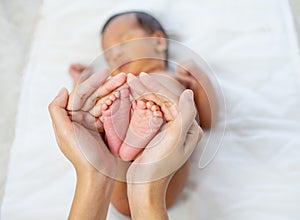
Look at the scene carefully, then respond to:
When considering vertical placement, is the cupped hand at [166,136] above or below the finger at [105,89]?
below

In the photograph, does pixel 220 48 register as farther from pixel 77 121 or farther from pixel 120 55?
pixel 77 121

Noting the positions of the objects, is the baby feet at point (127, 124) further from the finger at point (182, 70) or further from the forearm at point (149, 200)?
the finger at point (182, 70)

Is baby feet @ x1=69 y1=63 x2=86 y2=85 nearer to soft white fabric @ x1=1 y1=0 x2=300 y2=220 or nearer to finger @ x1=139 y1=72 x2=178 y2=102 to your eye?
soft white fabric @ x1=1 y1=0 x2=300 y2=220

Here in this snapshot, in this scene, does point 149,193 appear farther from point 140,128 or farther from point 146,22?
point 146,22

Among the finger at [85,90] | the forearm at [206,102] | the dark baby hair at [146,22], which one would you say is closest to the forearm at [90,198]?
→ the finger at [85,90]

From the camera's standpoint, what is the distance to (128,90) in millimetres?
741

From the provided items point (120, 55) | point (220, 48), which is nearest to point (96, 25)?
point (120, 55)

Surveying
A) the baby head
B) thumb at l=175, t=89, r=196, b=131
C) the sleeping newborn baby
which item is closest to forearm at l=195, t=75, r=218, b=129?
the sleeping newborn baby

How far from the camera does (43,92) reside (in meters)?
1.04

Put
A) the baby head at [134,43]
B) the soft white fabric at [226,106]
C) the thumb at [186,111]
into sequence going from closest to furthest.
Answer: the thumb at [186,111] < the soft white fabric at [226,106] < the baby head at [134,43]

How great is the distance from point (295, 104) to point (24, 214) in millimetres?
589

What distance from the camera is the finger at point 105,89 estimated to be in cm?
72

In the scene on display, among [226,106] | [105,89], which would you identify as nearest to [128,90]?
[105,89]

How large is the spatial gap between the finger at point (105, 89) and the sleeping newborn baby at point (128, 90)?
0.01m
